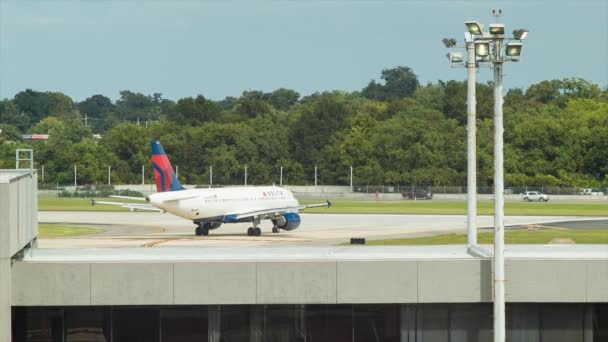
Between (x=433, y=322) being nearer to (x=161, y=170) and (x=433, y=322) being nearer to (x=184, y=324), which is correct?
(x=184, y=324)

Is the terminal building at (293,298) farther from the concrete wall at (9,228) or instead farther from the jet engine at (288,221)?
the jet engine at (288,221)

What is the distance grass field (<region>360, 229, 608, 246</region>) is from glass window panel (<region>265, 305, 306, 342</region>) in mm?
48125

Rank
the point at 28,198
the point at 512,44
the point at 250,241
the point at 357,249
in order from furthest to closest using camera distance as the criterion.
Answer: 1. the point at 250,241
2. the point at 357,249
3. the point at 28,198
4. the point at 512,44

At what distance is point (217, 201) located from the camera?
89.6 metres

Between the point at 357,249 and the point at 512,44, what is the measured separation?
861cm

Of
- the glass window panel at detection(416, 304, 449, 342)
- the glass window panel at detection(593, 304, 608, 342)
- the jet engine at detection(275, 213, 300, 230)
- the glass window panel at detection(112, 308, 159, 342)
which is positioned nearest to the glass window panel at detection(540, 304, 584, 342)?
the glass window panel at detection(593, 304, 608, 342)

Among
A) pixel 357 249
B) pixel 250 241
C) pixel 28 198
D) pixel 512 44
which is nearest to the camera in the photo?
pixel 512 44

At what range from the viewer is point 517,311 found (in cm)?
2969

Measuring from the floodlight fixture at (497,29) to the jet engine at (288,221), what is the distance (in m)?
65.6

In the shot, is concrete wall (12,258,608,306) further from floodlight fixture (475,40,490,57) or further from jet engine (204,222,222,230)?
jet engine (204,222,222,230)

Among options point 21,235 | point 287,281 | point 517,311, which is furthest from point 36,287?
point 517,311

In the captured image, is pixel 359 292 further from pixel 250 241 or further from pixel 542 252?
pixel 250 241

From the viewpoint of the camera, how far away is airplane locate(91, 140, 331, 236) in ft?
287

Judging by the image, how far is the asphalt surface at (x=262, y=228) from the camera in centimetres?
8232
